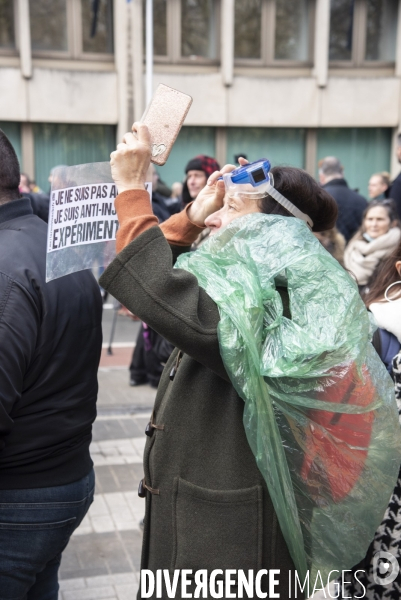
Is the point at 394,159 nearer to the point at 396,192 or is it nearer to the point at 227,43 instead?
the point at 227,43

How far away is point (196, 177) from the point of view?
18.6 ft

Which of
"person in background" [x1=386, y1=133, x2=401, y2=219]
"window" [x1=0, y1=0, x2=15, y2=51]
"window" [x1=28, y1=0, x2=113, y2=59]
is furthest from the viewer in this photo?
"window" [x1=28, y1=0, x2=113, y2=59]

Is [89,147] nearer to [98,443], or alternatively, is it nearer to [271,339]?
[98,443]

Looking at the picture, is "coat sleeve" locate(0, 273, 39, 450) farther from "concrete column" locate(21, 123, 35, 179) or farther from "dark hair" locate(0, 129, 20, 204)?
"concrete column" locate(21, 123, 35, 179)

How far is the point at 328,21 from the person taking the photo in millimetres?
15945

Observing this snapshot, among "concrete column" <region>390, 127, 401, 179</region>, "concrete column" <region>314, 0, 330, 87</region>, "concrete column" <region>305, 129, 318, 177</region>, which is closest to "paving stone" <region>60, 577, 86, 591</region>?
"concrete column" <region>305, 129, 318, 177</region>

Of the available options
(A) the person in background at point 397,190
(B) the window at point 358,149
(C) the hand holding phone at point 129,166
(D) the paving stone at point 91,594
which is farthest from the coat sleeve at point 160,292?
(B) the window at point 358,149

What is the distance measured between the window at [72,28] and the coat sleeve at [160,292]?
47.6 ft

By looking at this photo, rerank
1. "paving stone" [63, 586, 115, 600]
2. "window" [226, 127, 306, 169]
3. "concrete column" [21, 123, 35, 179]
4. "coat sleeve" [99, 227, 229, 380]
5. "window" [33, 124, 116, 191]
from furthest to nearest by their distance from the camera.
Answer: "window" [226, 127, 306, 169] < "window" [33, 124, 116, 191] < "concrete column" [21, 123, 35, 179] < "paving stone" [63, 586, 115, 600] < "coat sleeve" [99, 227, 229, 380]

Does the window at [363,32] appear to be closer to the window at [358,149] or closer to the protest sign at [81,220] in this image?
the window at [358,149]

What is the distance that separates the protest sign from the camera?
6.32 feet

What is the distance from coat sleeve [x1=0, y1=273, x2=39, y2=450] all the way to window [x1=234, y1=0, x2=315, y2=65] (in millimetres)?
15179

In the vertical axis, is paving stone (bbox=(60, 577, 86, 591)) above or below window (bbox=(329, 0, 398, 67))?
below

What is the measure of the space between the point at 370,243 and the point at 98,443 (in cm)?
300
